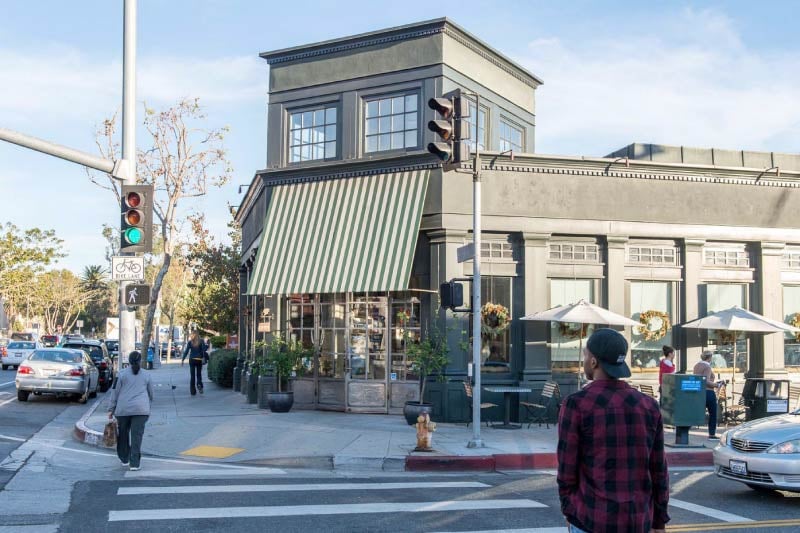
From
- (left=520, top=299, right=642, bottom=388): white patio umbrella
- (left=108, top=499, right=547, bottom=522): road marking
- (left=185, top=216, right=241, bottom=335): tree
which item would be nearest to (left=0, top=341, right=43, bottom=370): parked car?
(left=185, top=216, right=241, bottom=335): tree

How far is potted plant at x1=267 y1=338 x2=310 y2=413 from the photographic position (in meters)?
17.8

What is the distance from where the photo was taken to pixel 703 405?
13.9 metres

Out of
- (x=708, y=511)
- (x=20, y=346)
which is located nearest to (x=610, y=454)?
(x=708, y=511)

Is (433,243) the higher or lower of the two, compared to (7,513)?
higher

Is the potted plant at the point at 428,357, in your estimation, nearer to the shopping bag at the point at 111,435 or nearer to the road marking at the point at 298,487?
the shopping bag at the point at 111,435

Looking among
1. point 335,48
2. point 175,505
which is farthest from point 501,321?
point 175,505

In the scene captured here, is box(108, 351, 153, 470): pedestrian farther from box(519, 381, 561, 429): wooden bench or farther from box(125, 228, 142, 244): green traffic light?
box(519, 381, 561, 429): wooden bench

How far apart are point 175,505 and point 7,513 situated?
5.27 ft

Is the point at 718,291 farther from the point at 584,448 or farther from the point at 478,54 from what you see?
the point at 584,448

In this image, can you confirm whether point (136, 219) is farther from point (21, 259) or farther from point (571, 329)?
point (21, 259)

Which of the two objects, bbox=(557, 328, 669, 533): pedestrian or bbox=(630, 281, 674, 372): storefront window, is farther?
bbox=(630, 281, 674, 372): storefront window

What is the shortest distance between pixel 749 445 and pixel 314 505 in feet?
17.0

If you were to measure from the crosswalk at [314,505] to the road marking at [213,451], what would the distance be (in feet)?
6.68

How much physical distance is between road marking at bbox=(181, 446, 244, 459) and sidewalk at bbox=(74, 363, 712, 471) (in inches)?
0.6
